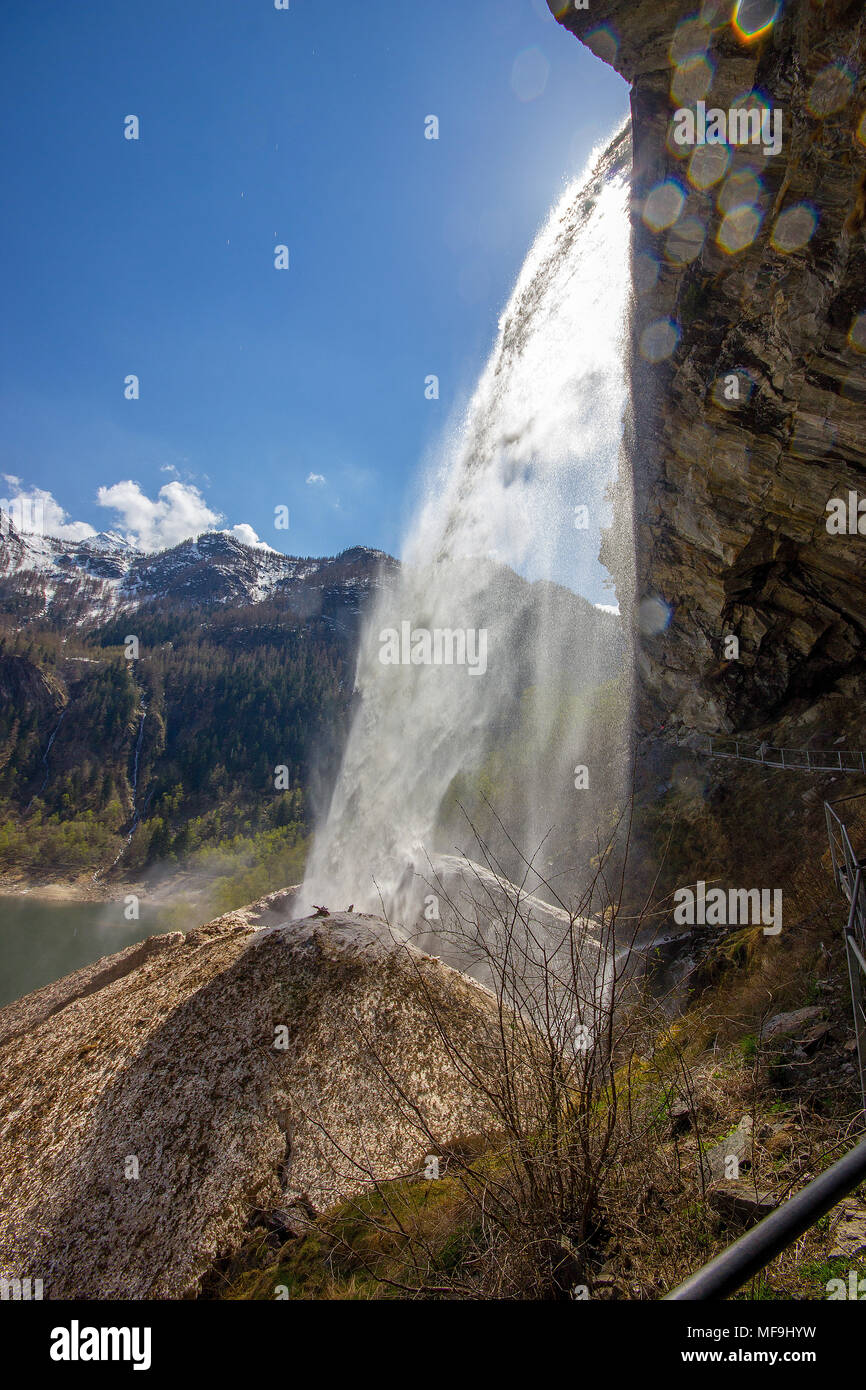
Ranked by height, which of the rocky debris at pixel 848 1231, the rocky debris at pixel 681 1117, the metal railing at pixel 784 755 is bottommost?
the rocky debris at pixel 681 1117

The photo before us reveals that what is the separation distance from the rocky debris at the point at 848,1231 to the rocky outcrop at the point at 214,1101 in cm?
340

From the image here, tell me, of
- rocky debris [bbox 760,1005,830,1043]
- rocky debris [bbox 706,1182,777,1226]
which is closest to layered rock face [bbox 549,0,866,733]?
rocky debris [bbox 760,1005,830,1043]

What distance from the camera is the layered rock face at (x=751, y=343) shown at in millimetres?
13094

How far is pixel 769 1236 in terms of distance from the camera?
5.23 ft

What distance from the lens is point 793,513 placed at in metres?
17.0

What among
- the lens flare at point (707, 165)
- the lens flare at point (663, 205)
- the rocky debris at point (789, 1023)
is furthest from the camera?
the lens flare at point (663, 205)

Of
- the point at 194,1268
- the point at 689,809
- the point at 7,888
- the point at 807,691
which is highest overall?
the point at 807,691

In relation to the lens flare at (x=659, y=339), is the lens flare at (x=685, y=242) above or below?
above

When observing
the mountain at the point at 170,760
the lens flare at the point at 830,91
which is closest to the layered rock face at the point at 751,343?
the lens flare at the point at 830,91

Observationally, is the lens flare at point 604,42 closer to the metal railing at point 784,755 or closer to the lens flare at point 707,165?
the lens flare at point 707,165

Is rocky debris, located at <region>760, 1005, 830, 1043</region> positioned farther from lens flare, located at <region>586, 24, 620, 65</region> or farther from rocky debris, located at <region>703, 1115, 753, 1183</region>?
lens flare, located at <region>586, 24, 620, 65</region>
